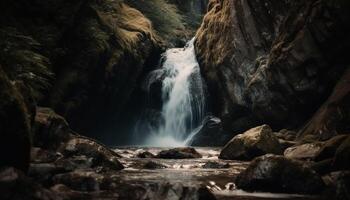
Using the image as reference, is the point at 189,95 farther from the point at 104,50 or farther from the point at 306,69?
the point at 306,69

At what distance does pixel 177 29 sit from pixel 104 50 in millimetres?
20527

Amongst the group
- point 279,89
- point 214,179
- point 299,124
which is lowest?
point 214,179

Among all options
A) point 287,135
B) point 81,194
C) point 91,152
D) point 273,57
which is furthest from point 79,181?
point 273,57

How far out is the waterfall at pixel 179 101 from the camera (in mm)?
35094

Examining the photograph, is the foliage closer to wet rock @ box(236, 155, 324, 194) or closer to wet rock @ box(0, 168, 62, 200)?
wet rock @ box(236, 155, 324, 194)

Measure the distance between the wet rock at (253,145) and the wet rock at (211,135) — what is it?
35.4ft

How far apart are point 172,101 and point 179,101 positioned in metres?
0.63

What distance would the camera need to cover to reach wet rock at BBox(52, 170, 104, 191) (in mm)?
12547

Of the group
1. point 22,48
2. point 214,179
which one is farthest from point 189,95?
point 214,179

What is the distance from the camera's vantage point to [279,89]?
2617 cm

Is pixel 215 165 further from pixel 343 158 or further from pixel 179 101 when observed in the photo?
pixel 179 101

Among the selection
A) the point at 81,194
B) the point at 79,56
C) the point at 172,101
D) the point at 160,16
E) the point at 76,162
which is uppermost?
the point at 160,16

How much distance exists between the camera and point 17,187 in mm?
9531

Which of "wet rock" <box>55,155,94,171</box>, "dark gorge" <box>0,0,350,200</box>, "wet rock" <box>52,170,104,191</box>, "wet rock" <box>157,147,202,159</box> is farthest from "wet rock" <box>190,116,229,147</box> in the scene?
"wet rock" <box>52,170,104,191</box>
